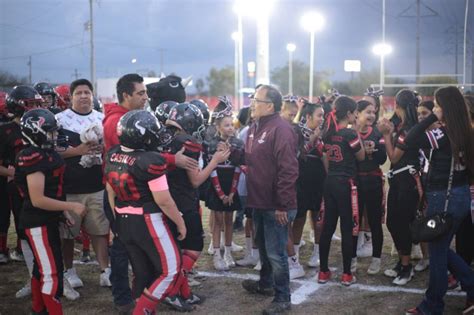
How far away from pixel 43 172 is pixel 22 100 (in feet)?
6.03

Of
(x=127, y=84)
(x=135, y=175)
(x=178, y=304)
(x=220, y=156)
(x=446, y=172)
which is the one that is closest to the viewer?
(x=135, y=175)

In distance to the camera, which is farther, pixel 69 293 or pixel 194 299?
pixel 69 293

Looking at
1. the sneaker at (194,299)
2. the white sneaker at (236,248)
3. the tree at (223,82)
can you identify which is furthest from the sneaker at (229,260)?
the tree at (223,82)

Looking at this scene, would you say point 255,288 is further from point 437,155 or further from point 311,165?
point 437,155

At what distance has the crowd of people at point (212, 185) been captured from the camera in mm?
4438

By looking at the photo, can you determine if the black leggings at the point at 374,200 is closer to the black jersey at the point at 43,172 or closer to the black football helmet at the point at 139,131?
the black football helmet at the point at 139,131

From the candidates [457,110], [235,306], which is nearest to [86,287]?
[235,306]

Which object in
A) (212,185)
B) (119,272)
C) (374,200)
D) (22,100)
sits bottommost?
(119,272)

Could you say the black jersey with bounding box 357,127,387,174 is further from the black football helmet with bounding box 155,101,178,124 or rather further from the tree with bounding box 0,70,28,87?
the tree with bounding box 0,70,28,87

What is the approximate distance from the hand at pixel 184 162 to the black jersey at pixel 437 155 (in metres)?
2.18

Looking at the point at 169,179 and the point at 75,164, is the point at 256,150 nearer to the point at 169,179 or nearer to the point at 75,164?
the point at 169,179

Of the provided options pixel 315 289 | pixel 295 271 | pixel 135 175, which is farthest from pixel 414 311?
pixel 135 175

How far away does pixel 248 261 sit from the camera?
7.22m

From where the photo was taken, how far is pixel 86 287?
20.8ft
